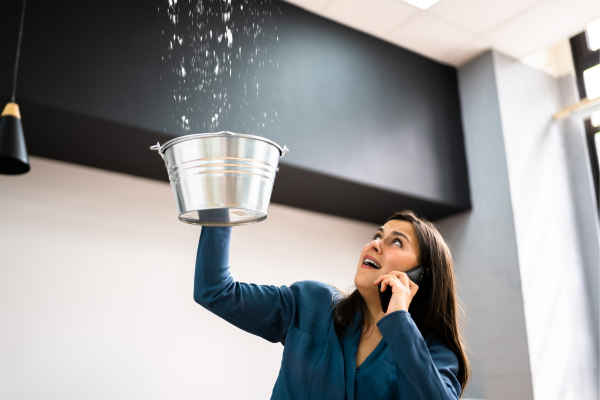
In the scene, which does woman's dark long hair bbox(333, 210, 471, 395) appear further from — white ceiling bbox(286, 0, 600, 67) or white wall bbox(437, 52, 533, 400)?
white ceiling bbox(286, 0, 600, 67)

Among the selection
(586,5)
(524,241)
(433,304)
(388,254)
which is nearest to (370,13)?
(586,5)

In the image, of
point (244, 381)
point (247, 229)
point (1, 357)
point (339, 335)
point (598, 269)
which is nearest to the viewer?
point (339, 335)

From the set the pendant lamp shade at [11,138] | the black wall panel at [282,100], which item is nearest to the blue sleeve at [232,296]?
the pendant lamp shade at [11,138]

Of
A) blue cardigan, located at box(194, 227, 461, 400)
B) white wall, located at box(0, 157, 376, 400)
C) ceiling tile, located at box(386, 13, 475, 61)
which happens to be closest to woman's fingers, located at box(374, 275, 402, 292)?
blue cardigan, located at box(194, 227, 461, 400)

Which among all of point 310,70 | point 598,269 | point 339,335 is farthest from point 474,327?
point 339,335

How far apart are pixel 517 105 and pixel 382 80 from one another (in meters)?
0.97

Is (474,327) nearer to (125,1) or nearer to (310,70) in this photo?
(310,70)

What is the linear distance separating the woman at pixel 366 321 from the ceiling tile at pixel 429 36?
2000 millimetres

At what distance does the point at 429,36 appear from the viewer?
3631 mm

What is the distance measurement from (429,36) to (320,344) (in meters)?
2.60

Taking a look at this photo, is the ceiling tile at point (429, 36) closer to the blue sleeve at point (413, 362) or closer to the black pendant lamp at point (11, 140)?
the black pendant lamp at point (11, 140)

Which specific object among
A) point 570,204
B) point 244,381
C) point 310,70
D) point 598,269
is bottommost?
point 244,381

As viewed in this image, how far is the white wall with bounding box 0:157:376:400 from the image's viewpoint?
264cm

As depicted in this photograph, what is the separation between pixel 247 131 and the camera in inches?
112
